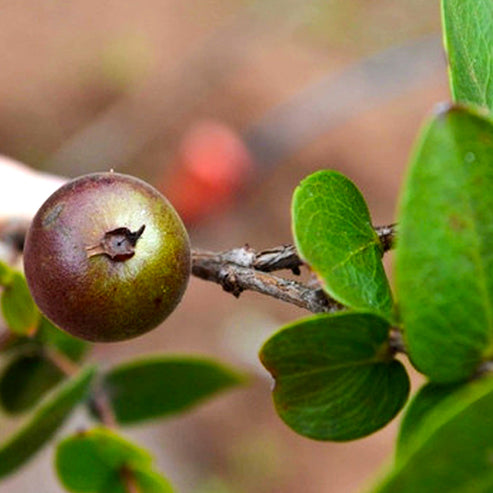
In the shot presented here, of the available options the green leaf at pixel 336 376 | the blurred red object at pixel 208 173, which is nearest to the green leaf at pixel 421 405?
the green leaf at pixel 336 376

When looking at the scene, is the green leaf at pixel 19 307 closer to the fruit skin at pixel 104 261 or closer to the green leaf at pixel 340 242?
the fruit skin at pixel 104 261

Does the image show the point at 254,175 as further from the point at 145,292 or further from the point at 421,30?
the point at 145,292

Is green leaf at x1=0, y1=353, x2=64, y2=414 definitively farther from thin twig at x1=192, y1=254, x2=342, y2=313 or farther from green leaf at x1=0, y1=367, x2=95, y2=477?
thin twig at x1=192, y1=254, x2=342, y2=313

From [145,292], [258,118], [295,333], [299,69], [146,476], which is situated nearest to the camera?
[295,333]

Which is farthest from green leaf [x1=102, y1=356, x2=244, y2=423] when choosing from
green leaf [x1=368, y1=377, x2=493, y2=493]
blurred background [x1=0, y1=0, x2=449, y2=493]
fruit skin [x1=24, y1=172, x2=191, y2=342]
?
blurred background [x1=0, y1=0, x2=449, y2=493]

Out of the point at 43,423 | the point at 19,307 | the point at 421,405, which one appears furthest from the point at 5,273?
the point at 421,405

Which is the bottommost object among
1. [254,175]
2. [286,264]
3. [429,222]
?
[254,175]

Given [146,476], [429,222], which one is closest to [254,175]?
[146,476]

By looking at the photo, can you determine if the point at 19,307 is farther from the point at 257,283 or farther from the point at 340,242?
the point at 340,242
